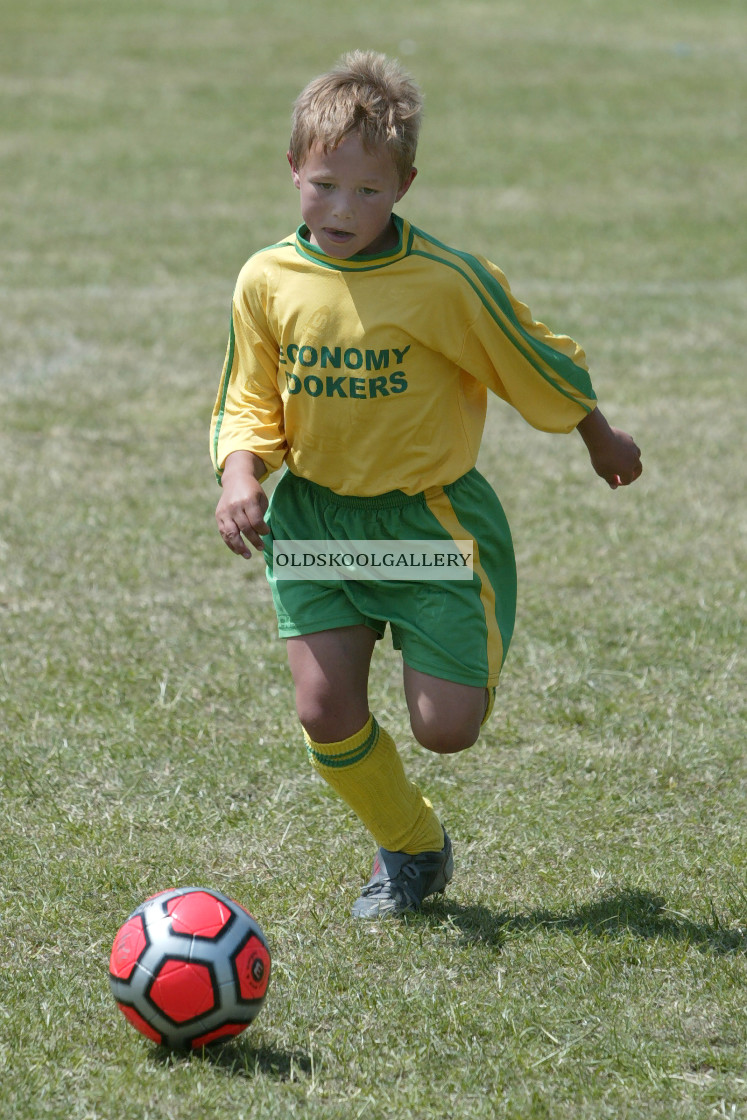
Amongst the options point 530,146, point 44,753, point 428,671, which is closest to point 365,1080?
point 428,671

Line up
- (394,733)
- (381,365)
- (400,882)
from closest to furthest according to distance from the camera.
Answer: (381,365)
(400,882)
(394,733)

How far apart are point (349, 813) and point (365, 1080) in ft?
4.24

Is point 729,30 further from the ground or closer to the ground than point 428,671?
further from the ground

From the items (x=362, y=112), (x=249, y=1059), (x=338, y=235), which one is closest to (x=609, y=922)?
(x=249, y=1059)

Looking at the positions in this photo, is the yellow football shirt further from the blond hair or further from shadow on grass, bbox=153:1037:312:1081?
shadow on grass, bbox=153:1037:312:1081

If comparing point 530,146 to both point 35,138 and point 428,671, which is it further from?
point 428,671

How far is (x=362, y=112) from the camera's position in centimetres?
314

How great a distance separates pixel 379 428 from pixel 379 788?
Result: 913 mm

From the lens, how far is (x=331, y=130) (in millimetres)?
3123

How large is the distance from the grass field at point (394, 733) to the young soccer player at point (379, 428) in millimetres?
395

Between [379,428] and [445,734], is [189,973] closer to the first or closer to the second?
[445,734]

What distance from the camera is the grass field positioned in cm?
287

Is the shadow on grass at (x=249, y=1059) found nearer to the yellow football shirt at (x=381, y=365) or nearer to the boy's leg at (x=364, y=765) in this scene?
the boy's leg at (x=364, y=765)

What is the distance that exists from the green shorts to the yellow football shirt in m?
0.07
